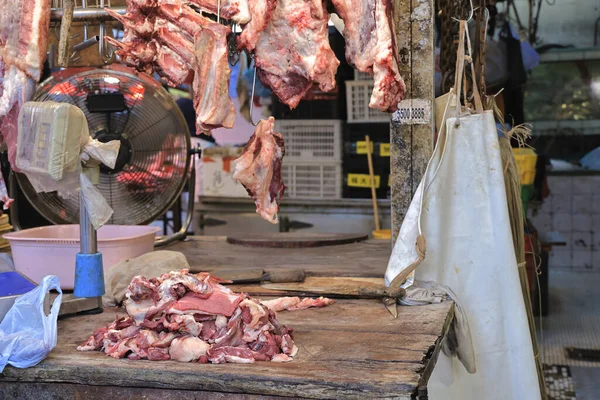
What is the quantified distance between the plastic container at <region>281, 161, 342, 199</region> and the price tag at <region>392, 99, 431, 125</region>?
4.01 meters

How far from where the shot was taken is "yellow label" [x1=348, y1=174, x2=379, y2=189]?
7.55 m

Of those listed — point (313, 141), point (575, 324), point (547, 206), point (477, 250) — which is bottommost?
point (575, 324)

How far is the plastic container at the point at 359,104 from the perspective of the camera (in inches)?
300

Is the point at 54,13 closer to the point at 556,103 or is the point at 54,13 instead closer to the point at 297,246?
the point at 297,246

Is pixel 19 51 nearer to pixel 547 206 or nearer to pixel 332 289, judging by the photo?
pixel 332 289

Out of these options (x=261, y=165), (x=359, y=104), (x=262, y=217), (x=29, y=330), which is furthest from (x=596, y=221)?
(x=29, y=330)

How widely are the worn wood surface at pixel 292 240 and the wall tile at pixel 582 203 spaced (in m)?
4.94

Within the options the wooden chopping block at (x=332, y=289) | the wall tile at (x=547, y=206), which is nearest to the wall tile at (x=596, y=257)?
the wall tile at (x=547, y=206)

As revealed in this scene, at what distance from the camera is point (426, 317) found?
3.19 metres

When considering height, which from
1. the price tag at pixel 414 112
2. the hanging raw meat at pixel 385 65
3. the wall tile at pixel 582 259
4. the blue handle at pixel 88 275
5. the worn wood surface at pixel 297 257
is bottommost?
the wall tile at pixel 582 259

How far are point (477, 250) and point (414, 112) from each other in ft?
2.30

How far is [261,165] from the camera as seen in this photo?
11.2 ft

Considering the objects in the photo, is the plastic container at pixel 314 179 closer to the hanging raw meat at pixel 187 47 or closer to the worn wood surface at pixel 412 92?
the worn wood surface at pixel 412 92

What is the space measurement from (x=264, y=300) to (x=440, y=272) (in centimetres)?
82
